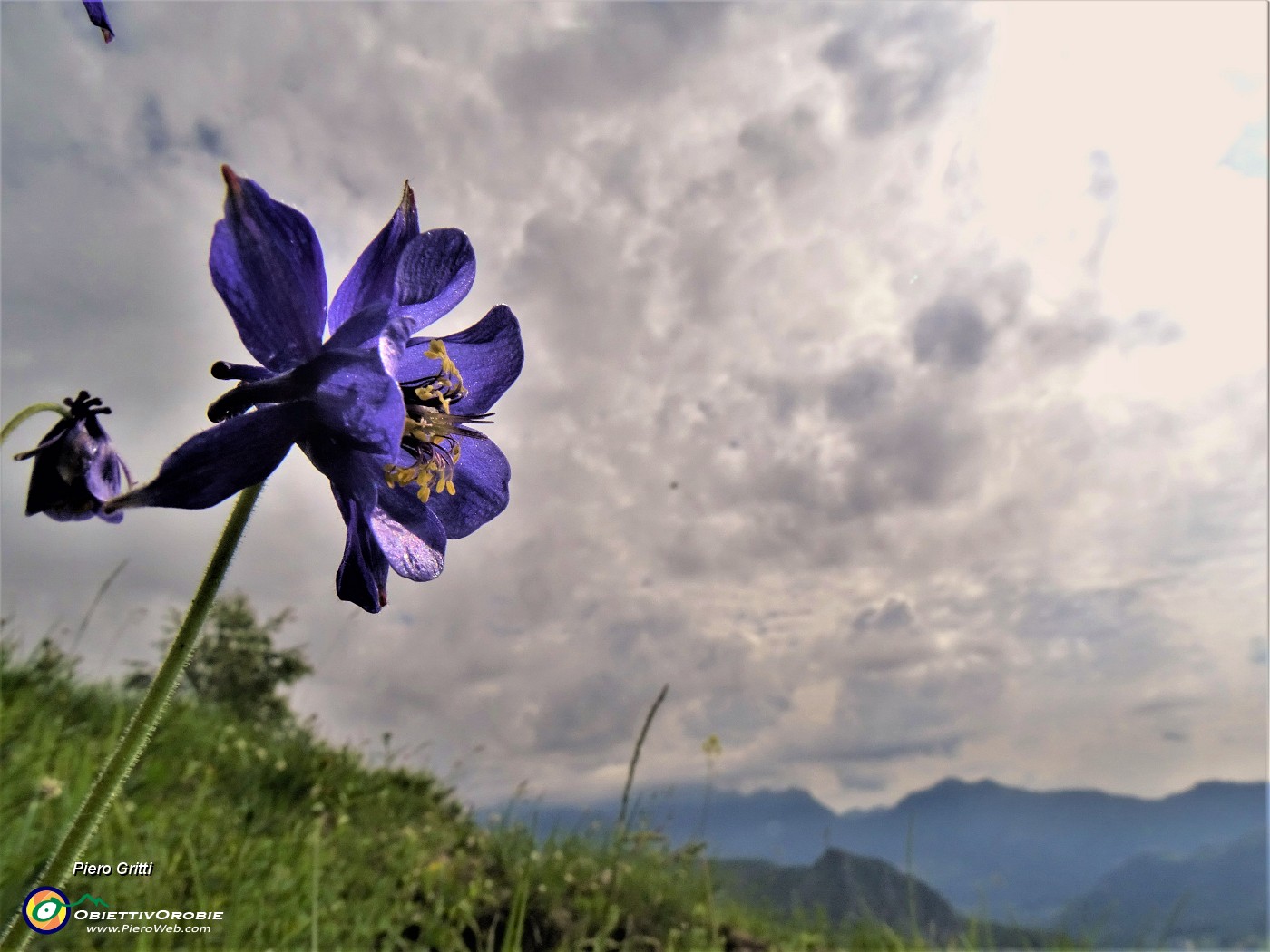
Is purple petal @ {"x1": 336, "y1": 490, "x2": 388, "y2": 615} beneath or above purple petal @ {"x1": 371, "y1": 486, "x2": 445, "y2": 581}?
beneath

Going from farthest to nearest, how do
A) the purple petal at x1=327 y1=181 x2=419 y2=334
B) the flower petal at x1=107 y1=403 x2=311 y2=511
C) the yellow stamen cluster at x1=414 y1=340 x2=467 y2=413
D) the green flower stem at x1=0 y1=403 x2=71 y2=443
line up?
the green flower stem at x1=0 y1=403 x2=71 y2=443 < the yellow stamen cluster at x1=414 y1=340 x2=467 y2=413 < the purple petal at x1=327 y1=181 x2=419 y2=334 < the flower petal at x1=107 y1=403 x2=311 y2=511

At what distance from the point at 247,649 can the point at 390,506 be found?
57.0ft

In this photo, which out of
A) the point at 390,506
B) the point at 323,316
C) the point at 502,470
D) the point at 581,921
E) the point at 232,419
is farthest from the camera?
the point at 581,921

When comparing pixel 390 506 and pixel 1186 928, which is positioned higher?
pixel 390 506

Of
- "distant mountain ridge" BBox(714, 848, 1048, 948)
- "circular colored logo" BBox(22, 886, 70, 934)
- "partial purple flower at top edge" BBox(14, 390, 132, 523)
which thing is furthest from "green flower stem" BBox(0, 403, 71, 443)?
"distant mountain ridge" BBox(714, 848, 1048, 948)

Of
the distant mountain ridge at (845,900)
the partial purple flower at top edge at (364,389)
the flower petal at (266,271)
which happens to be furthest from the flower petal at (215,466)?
the distant mountain ridge at (845,900)

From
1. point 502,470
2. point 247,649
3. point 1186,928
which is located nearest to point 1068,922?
point 1186,928

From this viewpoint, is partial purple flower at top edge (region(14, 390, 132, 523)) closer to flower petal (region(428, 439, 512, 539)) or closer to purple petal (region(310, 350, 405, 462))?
flower petal (region(428, 439, 512, 539))

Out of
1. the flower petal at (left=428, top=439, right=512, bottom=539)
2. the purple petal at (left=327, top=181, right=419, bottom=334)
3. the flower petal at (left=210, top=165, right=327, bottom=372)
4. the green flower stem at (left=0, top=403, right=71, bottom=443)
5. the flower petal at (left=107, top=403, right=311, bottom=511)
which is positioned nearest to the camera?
the flower petal at (left=107, top=403, right=311, bottom=511)

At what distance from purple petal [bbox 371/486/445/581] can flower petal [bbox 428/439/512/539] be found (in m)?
0.08

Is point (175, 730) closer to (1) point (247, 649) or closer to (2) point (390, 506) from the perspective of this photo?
(2) point (390, 506)

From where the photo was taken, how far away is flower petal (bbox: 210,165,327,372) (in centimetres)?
129

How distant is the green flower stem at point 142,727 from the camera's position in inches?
41.3

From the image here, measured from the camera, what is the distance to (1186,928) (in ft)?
18.8
